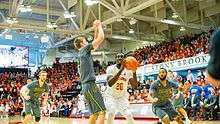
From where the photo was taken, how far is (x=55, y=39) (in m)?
38.6

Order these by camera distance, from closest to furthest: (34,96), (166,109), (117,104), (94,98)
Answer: (94,98), (117,104), (166,109), (34,96)

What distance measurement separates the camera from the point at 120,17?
2247cm

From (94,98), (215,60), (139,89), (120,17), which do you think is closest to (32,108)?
(94,98)

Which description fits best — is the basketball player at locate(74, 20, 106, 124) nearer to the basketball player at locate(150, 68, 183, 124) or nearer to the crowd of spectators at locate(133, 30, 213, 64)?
the basketball player at locate(150, 68, 183, 124)

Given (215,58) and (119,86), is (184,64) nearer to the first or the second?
(119,86)

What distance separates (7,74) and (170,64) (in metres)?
18.4

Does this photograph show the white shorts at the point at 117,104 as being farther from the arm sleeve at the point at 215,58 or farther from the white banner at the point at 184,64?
the white banner at the point at 184,64

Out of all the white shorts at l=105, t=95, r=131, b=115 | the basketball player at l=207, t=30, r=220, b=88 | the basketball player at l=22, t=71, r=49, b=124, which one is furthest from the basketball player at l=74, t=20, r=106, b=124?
the basketball player at l=207, t=30, r=220, b=88

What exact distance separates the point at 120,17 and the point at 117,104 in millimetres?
14505

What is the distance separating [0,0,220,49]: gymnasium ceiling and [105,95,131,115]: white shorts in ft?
42.2

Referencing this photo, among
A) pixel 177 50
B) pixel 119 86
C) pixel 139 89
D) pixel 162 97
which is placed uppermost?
pixel 177 50

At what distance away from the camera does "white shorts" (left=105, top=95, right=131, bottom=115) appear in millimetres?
8359

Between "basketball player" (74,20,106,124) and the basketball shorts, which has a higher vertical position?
"basketball player" (74,20,106,124)

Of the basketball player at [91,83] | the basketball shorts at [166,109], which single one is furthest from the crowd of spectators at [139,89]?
the basketball player at [91,83]
